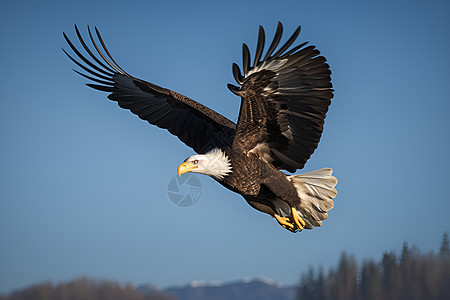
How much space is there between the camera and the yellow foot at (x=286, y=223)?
4617 millimetres

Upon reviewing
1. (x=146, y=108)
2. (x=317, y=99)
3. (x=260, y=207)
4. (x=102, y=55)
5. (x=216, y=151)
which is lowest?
(x=260, y=207)

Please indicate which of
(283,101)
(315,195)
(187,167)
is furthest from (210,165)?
(315,195)

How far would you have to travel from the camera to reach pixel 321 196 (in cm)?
477

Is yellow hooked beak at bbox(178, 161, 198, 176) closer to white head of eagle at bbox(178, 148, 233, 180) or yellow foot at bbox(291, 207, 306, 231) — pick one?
white head of eagle at bbox(178, 148, 233, 180)

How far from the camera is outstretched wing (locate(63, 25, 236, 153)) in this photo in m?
4.88

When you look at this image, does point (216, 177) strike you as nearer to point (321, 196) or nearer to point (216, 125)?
point (216, 125)

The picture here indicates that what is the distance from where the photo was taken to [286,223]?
4.63m

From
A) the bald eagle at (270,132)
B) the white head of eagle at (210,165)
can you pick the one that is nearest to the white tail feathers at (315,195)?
the bald eagle at (270,132)

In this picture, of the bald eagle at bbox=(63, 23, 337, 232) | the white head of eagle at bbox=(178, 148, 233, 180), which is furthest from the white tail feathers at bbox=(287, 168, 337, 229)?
the white head of eagle at bbox=(178, 148, 233, 180)

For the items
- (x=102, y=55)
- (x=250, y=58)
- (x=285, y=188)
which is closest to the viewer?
(x=250, y=58)

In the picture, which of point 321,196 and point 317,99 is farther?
point 321,196

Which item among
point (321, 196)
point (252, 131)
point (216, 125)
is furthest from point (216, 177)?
point (321, 196)

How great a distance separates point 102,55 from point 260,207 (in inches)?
98.5

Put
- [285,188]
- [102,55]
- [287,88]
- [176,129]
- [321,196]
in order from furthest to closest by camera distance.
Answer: [102,55]
[176,129]
[321,196]
[285,188]
[287,88]
